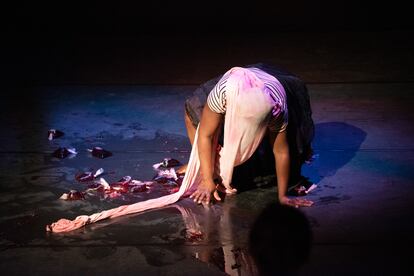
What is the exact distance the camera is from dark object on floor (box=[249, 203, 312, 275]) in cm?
338

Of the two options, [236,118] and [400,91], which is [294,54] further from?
[236,118]

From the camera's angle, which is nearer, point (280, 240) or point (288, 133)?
point (280, 240)

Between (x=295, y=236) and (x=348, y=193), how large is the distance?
0.73 meters

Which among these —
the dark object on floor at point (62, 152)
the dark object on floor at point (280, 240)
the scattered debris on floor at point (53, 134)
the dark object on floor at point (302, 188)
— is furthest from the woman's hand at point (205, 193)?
the scattered debris on floor at point (53, 134)

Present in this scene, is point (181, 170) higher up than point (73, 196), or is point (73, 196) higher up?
point (181, 170)

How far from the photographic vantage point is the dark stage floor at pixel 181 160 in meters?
3.46

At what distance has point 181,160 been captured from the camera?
4.82 metres

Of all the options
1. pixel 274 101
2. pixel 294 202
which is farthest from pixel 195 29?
pixel 274 101

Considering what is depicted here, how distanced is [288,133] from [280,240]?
2.61 ft

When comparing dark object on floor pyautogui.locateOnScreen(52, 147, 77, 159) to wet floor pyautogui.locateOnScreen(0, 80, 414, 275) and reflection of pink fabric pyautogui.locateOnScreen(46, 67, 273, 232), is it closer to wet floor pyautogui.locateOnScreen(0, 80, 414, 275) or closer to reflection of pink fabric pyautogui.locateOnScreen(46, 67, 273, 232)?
wet floor pyautogui.locateOnScreen(0, 80, 414, 275)

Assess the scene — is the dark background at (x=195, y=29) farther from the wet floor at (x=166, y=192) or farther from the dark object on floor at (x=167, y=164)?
the dark object on floor at (x=167, y=164)

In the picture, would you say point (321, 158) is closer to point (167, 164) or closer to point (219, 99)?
point (167, 164)

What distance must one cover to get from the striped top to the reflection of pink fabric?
59mm

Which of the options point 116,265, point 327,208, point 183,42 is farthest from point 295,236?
point 183,42
